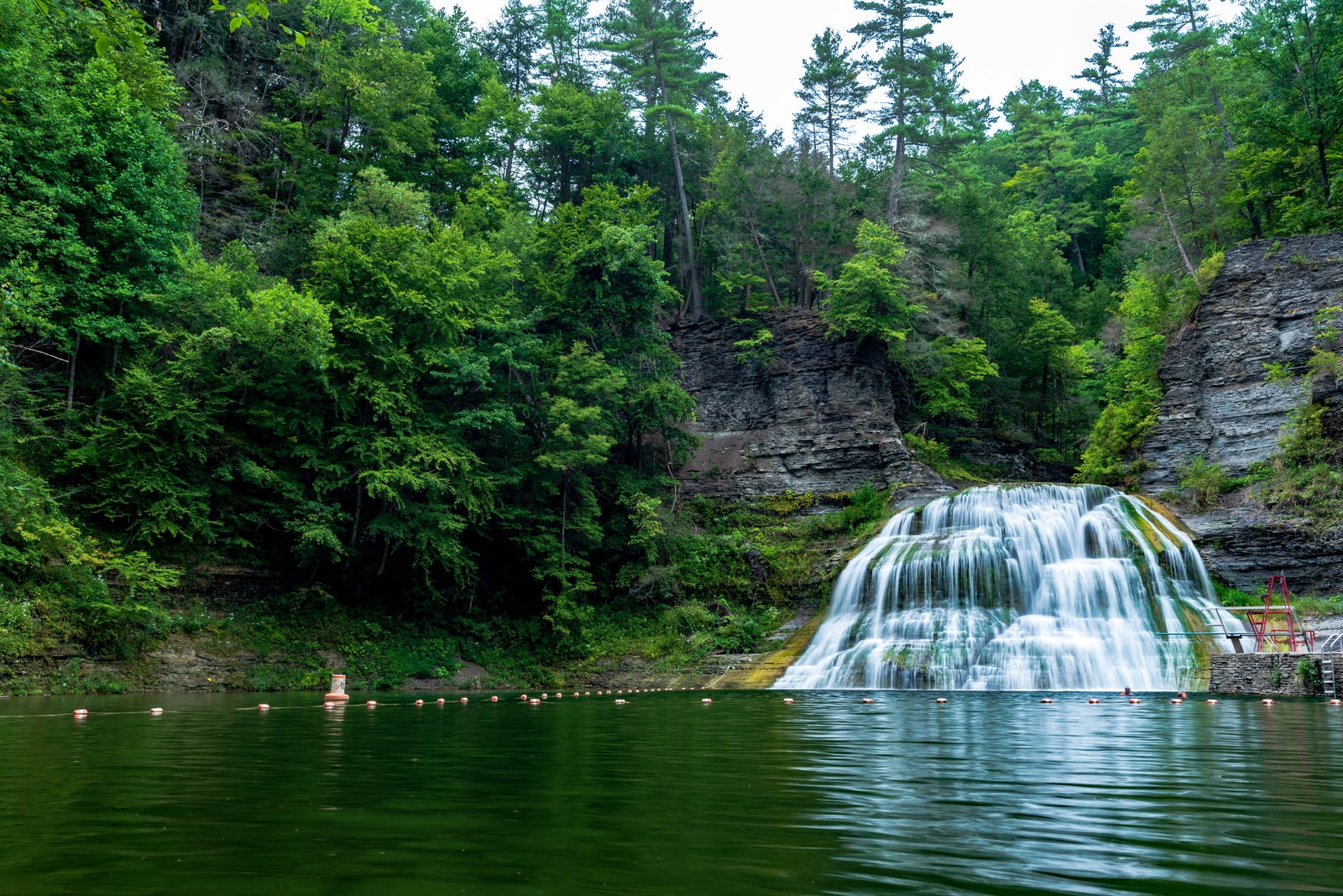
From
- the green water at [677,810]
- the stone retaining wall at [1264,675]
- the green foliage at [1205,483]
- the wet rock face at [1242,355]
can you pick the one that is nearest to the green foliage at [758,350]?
the wet rock face at [1242,355]

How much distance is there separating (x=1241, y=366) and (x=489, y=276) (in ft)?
79.2

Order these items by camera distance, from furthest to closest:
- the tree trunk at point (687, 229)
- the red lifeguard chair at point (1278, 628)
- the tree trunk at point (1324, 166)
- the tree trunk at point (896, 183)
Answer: the tree trunk at point (687, 229) < the tree trunk at point (896, 183) < the tree trunk at point (1324, 166) < the red lifeguard chair at point (1278, 628)

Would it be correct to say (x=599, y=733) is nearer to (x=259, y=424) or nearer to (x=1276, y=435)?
(x=259, y=424)

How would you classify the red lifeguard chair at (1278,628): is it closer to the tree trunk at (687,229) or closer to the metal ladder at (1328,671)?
the metal ladder at (1328,671)

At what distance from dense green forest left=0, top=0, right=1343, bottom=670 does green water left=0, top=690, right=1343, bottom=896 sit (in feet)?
13.9

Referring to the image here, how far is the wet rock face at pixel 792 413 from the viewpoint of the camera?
31.2 m

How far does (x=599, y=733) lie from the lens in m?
9.15

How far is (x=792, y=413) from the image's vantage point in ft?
112

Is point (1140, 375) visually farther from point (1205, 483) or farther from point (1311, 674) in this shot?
point (1311, 674)

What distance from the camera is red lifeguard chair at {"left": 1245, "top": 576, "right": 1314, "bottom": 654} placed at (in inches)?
632

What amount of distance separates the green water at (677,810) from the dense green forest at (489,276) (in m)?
4.24

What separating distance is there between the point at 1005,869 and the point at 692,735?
6.08 meters

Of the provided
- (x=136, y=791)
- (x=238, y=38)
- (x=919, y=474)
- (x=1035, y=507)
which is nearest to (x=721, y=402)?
(x=919, y=474)

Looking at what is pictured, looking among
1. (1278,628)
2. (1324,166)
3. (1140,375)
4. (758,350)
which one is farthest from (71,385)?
(1324,166)
